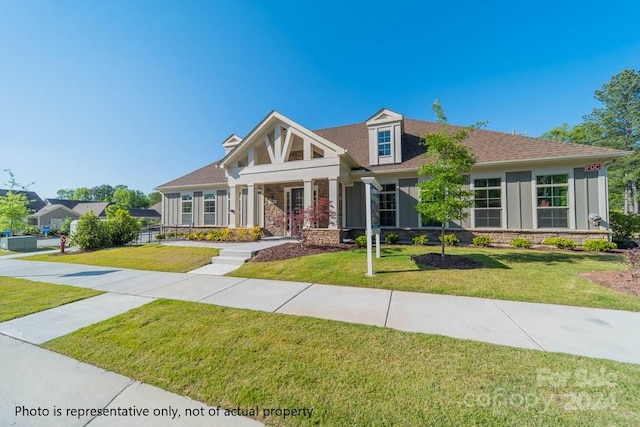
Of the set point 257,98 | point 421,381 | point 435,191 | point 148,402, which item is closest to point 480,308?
point 421,381

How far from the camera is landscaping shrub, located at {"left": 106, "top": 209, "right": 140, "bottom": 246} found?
1356cm

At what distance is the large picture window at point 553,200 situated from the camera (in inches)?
392

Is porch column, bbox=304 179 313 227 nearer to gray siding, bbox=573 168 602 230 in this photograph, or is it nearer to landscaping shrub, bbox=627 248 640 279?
landscaping shrub, bbox=627 248 640 279

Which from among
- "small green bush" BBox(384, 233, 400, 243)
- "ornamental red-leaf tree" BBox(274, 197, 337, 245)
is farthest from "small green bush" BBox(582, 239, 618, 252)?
"ornamental red-leaf tree" BBox(274, 197, 337, 245)

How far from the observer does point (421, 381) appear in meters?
2.38

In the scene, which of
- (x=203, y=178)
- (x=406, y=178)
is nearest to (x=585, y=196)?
(x=406, y=178)

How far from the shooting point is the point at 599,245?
891 cm

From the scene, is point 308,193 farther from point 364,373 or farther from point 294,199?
point 364,373

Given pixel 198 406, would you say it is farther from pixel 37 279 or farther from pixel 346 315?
pixel 37 279

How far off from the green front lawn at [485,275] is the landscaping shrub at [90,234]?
10766 millimetres

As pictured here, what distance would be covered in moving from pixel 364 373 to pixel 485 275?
518cm

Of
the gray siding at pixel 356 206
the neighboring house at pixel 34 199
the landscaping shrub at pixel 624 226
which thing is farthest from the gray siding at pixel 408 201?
the neighboring house at pixel 34 199

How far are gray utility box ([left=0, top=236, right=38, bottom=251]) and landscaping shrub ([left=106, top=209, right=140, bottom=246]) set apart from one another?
7209mm

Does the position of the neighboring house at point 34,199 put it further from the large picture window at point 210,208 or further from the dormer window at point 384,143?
the dormer window at point 384,143
